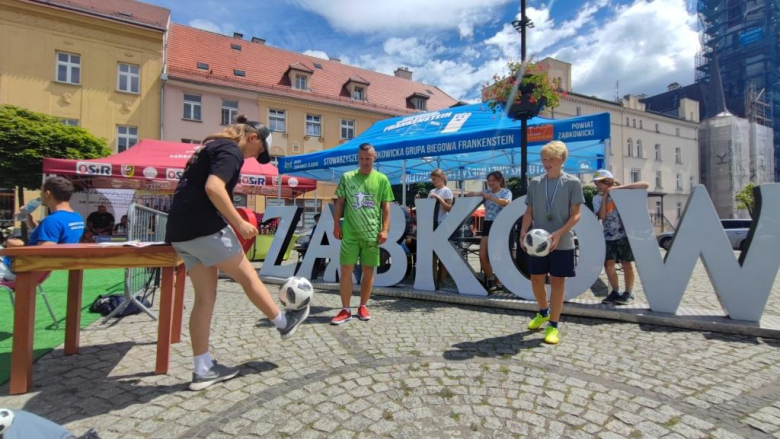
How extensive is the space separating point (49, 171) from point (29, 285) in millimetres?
10612

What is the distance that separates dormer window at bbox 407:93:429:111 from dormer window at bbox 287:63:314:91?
9.05 meters

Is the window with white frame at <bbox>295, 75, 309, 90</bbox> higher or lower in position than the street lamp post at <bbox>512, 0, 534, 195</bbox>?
higher

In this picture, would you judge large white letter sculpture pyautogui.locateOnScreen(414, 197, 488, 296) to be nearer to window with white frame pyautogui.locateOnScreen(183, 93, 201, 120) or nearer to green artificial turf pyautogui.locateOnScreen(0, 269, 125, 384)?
green artificial turf pyautogui.locateOnScreen(0, 269, 125, 384)

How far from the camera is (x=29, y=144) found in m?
15.9

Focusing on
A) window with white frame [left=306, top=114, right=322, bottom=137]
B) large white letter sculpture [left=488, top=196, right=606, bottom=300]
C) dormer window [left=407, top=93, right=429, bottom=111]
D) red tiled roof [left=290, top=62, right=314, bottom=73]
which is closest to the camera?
large white letter sculpture [left=488, top=196, right=606, bottom=300]

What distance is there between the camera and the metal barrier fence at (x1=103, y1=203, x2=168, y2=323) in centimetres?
405

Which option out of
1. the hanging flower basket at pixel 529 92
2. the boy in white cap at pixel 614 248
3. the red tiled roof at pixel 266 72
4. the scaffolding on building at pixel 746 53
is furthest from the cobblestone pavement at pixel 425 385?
the scaffolding on building at pixel 746 53

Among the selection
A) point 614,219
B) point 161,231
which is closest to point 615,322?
point 614,219

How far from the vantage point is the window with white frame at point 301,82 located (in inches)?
1104

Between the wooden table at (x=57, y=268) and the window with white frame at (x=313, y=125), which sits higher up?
the window with white frame at (x=313, y=125)

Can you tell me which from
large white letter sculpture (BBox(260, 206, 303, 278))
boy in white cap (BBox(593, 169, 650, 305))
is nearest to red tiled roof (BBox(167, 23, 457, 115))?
large white letter sculpture (BBox(260, 206, 303, 278))

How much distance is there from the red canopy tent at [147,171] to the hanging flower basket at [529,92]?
8346mm

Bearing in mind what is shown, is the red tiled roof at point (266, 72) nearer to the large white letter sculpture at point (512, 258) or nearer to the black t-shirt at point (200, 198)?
the large white letter sculpture at point (512, 258)

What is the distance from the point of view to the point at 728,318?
3.89 metres
